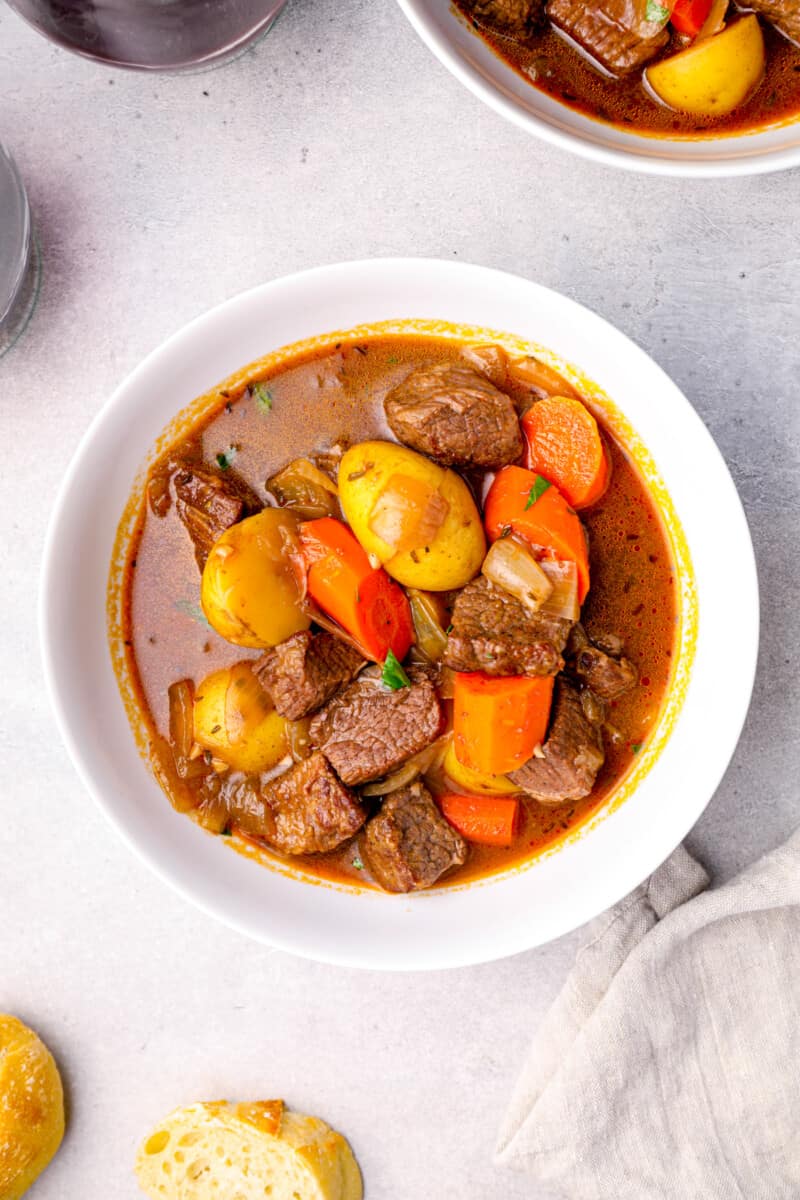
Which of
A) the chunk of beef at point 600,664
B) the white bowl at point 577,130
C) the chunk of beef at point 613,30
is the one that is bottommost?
the chunk of beef at point 600,664

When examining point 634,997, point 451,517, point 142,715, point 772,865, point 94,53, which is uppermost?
point 94,53

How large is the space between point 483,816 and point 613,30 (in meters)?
1.98

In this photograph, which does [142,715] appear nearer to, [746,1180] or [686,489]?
[686,489]

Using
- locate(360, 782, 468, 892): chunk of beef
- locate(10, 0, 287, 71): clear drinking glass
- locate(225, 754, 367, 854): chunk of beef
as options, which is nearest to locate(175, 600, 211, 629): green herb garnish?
locate(225, 754, 367, 854): chunk of beef

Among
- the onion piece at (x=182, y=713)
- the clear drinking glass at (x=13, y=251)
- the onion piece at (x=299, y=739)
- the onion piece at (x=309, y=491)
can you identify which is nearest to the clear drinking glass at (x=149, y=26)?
the clear drinking glass at (x=13, y=251)

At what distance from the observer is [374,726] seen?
2607 mm

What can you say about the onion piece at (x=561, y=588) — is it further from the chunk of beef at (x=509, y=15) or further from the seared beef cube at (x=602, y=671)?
the chunk of beef at (x=509, y=15)

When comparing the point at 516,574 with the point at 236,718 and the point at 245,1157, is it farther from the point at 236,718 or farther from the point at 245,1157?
the point at 245,1157

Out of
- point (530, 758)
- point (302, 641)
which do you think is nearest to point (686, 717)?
point (530, 758)

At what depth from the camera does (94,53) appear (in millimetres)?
2584

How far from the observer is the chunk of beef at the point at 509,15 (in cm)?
240

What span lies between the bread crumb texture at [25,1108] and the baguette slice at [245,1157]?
0.97 feet

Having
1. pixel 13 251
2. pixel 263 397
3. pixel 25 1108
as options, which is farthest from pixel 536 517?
pixel 25 1108

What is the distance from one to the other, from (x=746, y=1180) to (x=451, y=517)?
211 centimetres
